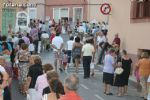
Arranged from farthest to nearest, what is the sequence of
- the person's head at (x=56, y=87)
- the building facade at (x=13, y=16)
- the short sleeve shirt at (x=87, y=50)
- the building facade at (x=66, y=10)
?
the building facade at (x=66, y=10) → the building facade at (x=13, y=16) → the short sleeve shirt at (x=87, y=50) → the person's head at (x=56, y=87)

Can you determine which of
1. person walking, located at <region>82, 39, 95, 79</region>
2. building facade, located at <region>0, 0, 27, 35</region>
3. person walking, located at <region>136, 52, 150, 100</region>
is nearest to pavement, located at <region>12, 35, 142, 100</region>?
person walking, located at <region>82, 39, 95, 79</region>

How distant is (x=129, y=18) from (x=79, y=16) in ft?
111

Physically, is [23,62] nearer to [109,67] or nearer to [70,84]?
[109,67]

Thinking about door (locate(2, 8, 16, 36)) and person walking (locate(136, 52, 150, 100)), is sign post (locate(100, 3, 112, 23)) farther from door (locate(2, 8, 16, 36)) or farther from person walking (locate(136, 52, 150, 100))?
door (locate(2, 8, 16, 36))

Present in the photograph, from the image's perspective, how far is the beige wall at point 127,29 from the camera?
20.9m

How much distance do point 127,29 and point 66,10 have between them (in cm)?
3480

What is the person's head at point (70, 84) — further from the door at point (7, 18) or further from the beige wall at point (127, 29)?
the door at point (7, 18)

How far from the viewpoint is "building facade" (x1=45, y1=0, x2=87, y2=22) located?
56.0 m

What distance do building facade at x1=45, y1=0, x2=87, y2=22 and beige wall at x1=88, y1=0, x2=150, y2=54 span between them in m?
29.8

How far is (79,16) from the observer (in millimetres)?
56688

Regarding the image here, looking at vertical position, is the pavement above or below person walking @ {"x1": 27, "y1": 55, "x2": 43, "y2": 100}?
below

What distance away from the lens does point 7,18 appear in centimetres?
3581

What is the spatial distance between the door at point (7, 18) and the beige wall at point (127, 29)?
1031cm

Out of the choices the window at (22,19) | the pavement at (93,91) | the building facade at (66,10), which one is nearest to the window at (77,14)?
the building facade at (66,10)
